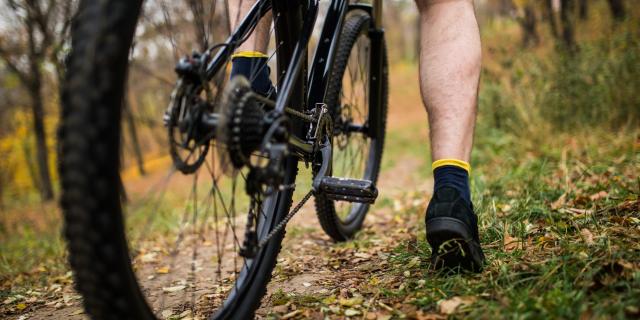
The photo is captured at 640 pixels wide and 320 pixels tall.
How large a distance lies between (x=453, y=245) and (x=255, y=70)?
0.72 m

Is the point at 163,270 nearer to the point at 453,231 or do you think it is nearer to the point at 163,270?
the point at 163,270

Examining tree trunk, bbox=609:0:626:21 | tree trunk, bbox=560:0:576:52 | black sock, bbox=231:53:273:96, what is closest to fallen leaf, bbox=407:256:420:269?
black sock, bbox=231:53:273:96

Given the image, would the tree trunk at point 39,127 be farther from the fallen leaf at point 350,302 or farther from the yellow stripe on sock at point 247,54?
the fallen leaf at point 350,302

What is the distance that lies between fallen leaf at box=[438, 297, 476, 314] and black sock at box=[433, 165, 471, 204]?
0.93 feet

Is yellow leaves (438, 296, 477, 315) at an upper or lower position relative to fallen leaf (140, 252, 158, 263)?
upper

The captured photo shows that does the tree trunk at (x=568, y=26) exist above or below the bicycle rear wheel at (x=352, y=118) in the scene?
above

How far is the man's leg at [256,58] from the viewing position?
50.5 inches

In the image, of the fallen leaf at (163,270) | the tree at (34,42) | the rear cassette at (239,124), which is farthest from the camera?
the tree at (34,42)

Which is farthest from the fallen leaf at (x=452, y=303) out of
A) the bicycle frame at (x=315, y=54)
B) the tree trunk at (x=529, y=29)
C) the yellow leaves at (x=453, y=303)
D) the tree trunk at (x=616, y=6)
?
the tree trunk at (x=616, y=6)

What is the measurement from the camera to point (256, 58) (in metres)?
1.31

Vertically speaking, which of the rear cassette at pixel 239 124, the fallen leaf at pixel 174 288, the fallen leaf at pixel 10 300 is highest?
the rear cassette at pixel 239 124

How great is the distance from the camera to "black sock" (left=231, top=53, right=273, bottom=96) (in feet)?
4.20

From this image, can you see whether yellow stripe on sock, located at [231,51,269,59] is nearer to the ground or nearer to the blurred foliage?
the ground

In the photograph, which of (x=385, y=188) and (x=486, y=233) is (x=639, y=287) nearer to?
(x=486, y=233)
